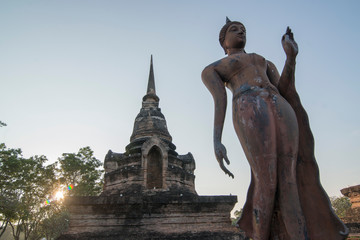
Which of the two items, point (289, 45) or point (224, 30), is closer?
point (289, 45)

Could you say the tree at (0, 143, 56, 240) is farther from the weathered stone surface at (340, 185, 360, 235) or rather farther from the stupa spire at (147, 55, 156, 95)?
the weathered stone surface at (340, 185, 360, 235)

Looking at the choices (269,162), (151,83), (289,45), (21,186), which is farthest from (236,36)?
(21,186)

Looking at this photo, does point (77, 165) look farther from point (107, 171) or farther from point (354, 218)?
point (354, 218)

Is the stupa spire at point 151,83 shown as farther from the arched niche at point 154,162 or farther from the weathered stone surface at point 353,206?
the weathered stone surface at point 353,206

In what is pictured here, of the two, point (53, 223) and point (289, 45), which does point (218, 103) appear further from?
point (53, 223)

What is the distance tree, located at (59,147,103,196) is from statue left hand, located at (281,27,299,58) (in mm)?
26947

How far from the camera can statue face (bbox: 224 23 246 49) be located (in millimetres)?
3473

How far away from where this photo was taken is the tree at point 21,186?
18578 millimetres

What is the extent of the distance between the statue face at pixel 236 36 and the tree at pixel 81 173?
2632 centimetres

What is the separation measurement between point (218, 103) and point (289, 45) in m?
1.02

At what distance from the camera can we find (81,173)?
92.3 feet

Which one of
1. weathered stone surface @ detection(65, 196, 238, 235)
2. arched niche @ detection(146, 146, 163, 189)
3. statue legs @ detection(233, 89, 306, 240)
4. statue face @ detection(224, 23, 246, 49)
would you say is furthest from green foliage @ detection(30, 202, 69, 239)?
statue legs @ detection(233, 89, 306, 240)

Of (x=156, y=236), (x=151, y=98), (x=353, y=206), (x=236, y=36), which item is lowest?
(x=156, y=236)

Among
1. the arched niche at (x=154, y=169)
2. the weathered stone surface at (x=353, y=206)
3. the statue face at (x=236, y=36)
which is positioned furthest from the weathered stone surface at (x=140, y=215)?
the statue face at (x=236, y=36)
